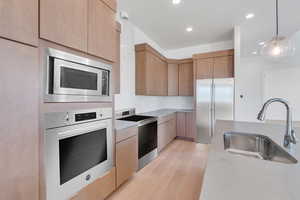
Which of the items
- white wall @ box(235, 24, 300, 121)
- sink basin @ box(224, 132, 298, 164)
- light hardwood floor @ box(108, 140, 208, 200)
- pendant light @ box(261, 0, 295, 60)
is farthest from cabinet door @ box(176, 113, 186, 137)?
white wall @ box(235, 24, 300, 121)

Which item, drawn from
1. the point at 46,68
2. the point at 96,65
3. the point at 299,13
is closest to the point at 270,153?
the point at 96,65

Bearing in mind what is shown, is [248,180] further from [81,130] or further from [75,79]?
[75,79]

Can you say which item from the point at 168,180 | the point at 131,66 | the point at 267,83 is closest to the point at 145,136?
the point at 168,180

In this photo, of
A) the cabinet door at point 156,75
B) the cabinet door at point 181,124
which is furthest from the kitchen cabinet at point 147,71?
the cabinet door at point 181,124

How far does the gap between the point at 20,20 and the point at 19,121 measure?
62 cm

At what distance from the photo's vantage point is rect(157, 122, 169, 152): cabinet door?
3006 mm

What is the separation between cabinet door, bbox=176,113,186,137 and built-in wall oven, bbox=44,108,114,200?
282 centimetres

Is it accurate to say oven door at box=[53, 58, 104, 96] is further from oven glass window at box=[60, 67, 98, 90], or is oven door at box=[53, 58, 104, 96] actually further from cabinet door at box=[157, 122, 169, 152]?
cabinet door at box=[157, 122, 169, 152]

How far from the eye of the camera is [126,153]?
1898 mm

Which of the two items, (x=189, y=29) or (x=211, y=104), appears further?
(x=211, y=104)

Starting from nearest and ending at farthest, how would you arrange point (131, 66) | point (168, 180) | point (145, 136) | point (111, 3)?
point (111, 3), point (168, 180), point (145, 136), point (131, 66)

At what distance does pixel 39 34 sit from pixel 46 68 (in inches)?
9.0

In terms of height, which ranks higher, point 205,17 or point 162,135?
point 205,17

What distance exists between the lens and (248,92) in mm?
5977
